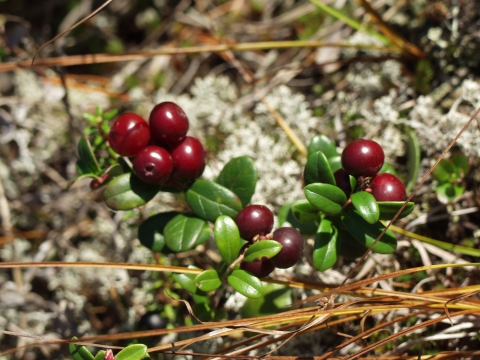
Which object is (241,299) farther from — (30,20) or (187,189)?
(30,20)

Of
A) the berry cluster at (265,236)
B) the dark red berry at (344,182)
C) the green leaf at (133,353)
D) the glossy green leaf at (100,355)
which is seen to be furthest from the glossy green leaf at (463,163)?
the glossy green leaf at (100,355)

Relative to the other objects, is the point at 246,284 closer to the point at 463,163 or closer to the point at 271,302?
the point at 271,302

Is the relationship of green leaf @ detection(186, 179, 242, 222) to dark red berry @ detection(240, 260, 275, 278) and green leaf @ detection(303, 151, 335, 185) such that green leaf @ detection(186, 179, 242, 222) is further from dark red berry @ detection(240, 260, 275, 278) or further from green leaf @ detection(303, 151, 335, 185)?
green leaf @ detection(303, 151, 335, 185)

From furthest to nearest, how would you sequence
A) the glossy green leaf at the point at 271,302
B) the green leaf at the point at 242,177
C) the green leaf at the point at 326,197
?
the glossy green leaf at the point at 271,302, the green leaf at the point at 242,177, the green leaf at the point at 326,197

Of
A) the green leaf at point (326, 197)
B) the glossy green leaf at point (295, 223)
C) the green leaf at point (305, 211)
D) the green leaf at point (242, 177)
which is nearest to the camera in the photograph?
the green leaf at point (326, 197)

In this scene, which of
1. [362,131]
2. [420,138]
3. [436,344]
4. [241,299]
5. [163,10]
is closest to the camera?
[436,344]

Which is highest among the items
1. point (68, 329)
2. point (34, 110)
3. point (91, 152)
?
point (34, 110)

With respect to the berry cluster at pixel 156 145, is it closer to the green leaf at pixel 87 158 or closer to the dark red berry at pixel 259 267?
the green leaf at pixel 87 158

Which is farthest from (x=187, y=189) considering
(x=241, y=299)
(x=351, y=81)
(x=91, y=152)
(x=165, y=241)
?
(x=351, y=81)
